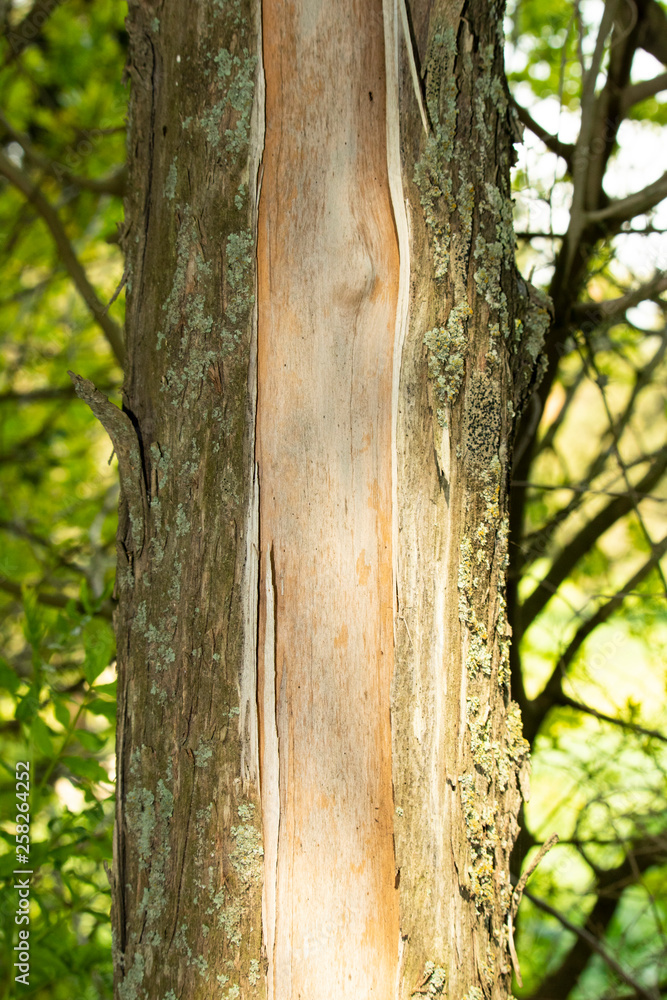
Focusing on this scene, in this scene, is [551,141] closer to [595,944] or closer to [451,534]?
[451,534]

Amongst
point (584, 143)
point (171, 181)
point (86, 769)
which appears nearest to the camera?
point (171, 181)

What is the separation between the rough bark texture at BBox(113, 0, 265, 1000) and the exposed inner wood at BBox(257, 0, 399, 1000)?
0.11ft

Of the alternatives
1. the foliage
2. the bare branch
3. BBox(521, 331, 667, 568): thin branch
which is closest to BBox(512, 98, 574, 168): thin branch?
the bare branch

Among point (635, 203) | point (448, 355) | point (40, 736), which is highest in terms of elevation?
point (635, 203)

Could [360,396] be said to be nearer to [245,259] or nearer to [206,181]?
[245,259]

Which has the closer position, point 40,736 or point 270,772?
point 270,772

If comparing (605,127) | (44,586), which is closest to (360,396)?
(605,127)

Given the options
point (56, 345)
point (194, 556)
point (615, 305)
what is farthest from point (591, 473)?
point (56, 345)

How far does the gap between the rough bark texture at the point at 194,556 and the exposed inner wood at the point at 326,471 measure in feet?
0.11

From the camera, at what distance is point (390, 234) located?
3.09ft

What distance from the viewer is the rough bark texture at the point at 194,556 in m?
0.90

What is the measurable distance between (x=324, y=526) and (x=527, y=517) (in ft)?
7.19

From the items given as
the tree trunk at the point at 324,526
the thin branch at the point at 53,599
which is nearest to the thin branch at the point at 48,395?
the thin branch at the point at 53,599

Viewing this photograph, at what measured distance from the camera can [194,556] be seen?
3.12ft
